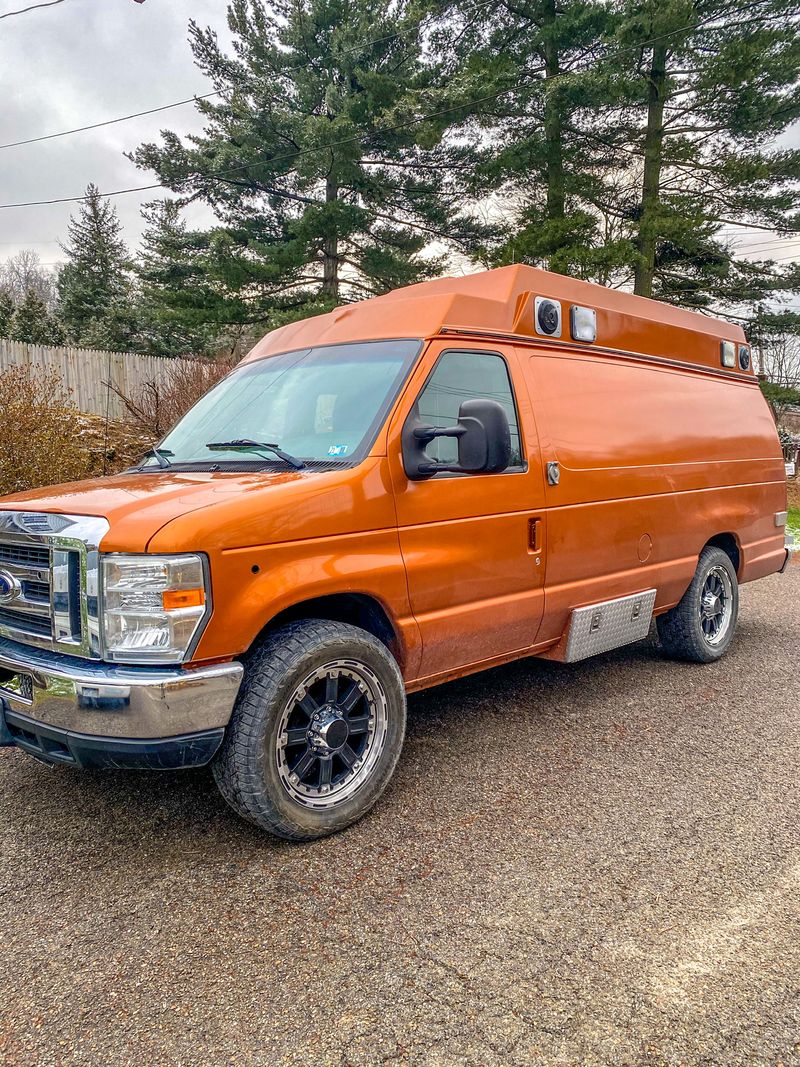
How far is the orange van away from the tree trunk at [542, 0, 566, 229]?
12.6 metres

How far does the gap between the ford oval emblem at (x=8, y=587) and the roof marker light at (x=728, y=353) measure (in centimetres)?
528

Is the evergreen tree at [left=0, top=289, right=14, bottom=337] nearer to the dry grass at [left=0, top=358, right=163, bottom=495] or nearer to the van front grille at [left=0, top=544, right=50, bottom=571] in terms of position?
the dry grass at [left=0, top=358, right=163, bottom=495]

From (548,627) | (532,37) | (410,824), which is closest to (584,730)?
(548,627)

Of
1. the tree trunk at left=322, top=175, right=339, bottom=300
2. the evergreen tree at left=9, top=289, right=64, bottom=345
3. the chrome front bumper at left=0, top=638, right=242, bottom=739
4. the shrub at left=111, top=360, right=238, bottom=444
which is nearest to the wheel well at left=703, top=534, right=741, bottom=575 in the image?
the chrome front bumper at left=0, top=638, right=242, bottom=739

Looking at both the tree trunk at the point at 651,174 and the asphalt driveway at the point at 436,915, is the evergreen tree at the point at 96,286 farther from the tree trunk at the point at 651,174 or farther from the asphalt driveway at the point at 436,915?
the asphalt driveway at the point at 436,915

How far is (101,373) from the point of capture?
1560cm

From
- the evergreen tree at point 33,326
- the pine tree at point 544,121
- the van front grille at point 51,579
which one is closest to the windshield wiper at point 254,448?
the van front grille at point 51,579

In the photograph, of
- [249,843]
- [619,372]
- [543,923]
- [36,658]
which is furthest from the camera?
[619,372]

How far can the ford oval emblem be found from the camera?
3.05 metres

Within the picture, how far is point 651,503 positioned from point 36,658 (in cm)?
371

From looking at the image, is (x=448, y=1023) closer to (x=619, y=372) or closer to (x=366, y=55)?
(x=619, y=372)

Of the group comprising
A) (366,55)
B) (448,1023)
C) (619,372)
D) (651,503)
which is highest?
(366,55)

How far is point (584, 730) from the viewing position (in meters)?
4.39

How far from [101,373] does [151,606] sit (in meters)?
14.4
